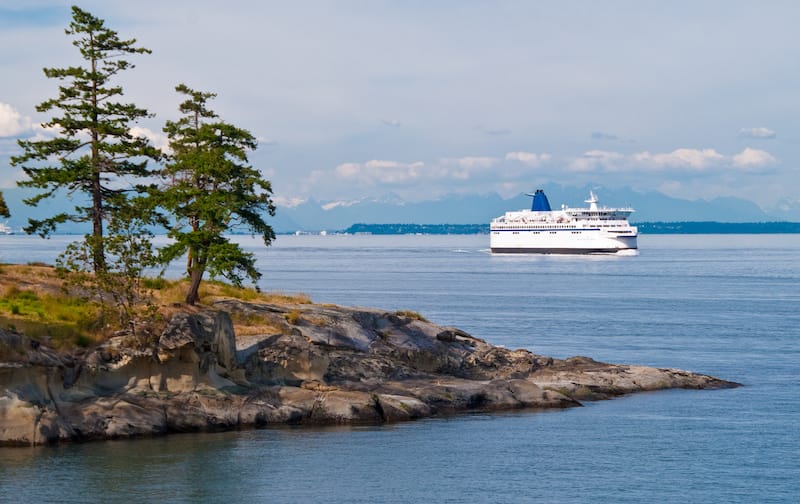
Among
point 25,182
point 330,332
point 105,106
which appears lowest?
point 330,332

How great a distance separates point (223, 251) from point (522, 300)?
173 ft

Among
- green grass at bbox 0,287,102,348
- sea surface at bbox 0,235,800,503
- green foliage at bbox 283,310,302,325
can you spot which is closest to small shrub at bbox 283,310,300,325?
green foliage at bbox 283,310,302,325

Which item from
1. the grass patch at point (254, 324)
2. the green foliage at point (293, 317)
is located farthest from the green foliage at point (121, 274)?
the green foliage at point (293, 317)

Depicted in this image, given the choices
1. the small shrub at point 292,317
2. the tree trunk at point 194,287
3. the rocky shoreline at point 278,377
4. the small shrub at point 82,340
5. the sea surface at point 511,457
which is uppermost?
the tree trunk at point 194,287

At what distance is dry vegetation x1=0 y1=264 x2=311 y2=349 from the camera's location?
39.5 m

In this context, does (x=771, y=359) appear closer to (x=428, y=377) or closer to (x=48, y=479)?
(x=428, y=377)

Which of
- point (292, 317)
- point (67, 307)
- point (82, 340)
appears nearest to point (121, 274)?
point (67, 307)

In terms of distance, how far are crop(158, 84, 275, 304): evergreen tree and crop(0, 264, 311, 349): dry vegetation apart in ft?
5.09

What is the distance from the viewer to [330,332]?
45938 millimetres

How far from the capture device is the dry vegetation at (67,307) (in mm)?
39469

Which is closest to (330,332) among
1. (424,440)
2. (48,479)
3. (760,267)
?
(424,440)

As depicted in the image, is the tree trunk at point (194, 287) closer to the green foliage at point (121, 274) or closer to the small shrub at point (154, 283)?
the green foliage at point (121, 274)

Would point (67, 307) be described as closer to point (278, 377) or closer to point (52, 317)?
point (52, 317)

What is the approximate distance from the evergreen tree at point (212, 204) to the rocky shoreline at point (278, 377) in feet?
6.95
